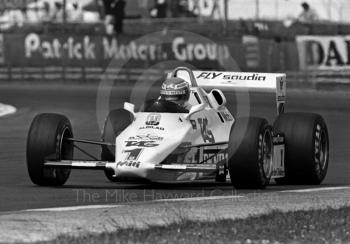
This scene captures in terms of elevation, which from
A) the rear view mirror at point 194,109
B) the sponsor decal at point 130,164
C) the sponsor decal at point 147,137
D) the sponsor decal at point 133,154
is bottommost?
the sponsor decal at point 130,164

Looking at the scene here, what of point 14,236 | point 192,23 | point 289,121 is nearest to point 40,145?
point 289,121

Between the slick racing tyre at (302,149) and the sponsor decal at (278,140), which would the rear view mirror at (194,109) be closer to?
the sponsor decal at (278,140)

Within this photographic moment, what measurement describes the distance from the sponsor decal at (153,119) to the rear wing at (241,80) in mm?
1333

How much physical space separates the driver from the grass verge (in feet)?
14.3

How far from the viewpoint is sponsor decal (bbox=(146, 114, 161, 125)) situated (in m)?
14.4

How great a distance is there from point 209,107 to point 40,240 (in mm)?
6335

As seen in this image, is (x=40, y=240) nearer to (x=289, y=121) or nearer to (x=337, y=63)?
(x=289, y=121)

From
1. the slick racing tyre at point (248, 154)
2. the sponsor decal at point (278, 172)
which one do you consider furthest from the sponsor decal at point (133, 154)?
the sponsor decal at point (278, 172)

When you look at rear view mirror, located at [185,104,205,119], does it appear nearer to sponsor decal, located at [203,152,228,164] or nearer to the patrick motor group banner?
sponsor decal, located at [203,152,228,164]

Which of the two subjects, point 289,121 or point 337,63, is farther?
point 337,63

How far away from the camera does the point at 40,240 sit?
922 centimetres

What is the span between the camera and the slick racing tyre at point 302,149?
598 inches

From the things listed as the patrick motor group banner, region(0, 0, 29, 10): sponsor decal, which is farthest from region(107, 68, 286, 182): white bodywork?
region(0, 0, 29, 10): sponsor decal

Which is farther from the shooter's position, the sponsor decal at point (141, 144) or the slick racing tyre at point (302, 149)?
the slick racing tyre at point (302, 149)
